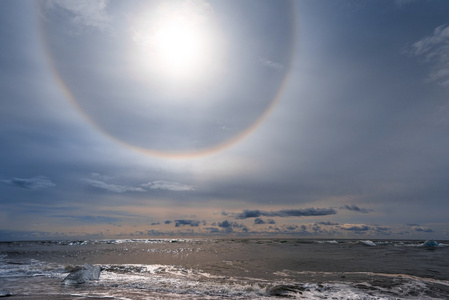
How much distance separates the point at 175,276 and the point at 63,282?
31.2ft

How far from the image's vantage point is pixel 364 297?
16.5 metres

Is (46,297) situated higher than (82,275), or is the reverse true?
(46,297)

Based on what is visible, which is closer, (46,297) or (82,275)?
(46,297)

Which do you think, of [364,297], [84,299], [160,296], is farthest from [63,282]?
[364,297]

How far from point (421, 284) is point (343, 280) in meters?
5.74

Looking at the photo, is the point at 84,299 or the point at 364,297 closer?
the point at 84,299

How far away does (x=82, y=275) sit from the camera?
859 inches

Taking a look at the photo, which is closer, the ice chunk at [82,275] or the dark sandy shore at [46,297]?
the dark sandy shore at [46,297]

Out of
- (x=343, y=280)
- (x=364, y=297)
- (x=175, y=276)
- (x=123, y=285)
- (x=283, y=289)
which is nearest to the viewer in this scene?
(x=364, y=297)

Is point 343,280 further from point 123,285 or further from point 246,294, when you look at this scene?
point 123,285

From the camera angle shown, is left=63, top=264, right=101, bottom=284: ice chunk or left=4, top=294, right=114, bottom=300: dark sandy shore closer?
left=4, top=294, right=114, bottom=300: dark sandy shore

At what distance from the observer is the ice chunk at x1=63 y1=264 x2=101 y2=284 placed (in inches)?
838

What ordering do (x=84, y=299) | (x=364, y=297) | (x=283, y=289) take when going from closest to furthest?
(x=84, y=299) < (x=364, y=297) < (x=283, y=289)

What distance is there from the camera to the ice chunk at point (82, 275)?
2129cm
